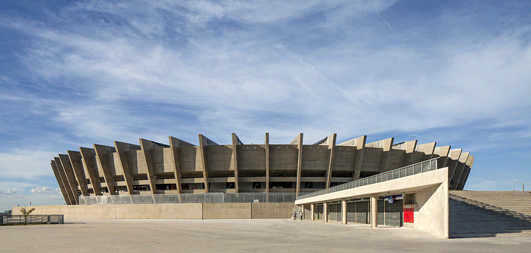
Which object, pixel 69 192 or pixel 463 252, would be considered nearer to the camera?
pixel 463 252

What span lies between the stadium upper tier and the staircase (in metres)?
24.1

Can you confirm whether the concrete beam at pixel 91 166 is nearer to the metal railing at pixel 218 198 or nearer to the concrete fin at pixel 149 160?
the concrete fin at pixel 149 160

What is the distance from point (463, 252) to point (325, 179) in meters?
40.0

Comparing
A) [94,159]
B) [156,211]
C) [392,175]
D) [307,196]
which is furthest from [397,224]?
[94,159]

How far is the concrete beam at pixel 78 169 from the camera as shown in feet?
202

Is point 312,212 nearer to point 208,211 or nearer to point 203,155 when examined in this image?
point 208,211

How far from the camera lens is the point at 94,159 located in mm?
59844

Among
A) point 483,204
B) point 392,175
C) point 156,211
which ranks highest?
point 392,175

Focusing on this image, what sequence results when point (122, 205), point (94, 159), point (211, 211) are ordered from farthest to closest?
point (94, 159), point (122, 205), point (211, 211)

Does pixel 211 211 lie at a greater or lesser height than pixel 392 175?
lesser

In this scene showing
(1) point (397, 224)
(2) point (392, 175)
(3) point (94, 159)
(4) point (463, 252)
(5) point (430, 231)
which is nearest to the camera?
(4) point (463, 252)

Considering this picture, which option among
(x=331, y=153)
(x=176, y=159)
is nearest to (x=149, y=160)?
(x=176, y=159)

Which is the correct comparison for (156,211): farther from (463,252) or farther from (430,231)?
(463,252)

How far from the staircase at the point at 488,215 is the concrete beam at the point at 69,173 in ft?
195
